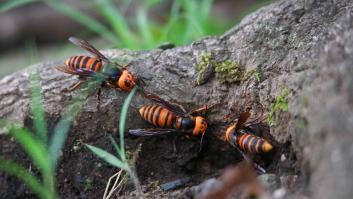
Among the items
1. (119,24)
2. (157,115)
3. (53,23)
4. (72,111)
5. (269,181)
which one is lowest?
(269,181)

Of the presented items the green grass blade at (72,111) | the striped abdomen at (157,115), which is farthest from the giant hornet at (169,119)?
the green grass blade at (72,111)

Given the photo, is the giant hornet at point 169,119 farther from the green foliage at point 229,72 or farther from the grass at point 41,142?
the grass at point 41,142

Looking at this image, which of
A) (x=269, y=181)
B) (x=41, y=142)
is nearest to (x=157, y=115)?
(x=41, y=142)

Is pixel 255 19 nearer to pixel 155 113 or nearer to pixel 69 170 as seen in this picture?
pixel 155 113

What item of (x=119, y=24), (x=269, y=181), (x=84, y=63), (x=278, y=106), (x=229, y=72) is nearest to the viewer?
(x=269, y=181)

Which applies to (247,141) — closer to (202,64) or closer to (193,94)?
(193,94)

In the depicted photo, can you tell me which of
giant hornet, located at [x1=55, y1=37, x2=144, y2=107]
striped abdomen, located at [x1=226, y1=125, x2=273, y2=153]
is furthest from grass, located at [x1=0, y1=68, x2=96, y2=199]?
striped abdomen, located at [x1=226, y1=125, x2=273, y2=153]
